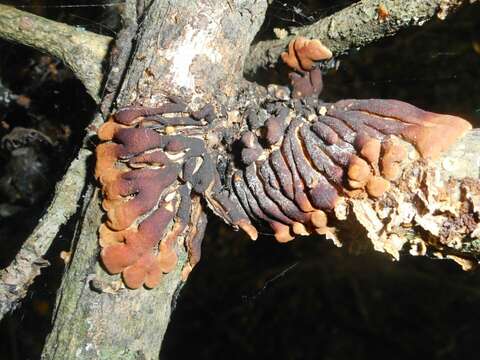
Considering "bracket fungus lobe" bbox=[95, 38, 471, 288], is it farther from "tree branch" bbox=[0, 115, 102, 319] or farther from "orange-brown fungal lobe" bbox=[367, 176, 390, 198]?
"tree branch" bbox=[0, 115, 102, 319]

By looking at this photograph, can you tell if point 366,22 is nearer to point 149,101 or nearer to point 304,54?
point 304,54

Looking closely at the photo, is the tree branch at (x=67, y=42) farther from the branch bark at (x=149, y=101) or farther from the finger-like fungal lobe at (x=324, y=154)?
the finger-like fungal lobe at (x=324, y=154)

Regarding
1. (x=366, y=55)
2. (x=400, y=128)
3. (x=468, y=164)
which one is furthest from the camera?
(x=366, y=55)

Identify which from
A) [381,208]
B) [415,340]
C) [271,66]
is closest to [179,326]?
[415,340]

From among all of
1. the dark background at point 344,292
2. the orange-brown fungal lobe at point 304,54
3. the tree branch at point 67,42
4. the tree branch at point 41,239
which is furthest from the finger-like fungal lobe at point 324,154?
the dark background at point 344,292

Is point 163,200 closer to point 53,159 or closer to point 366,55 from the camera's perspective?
point 53,159

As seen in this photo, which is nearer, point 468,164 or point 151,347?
point 468,164
